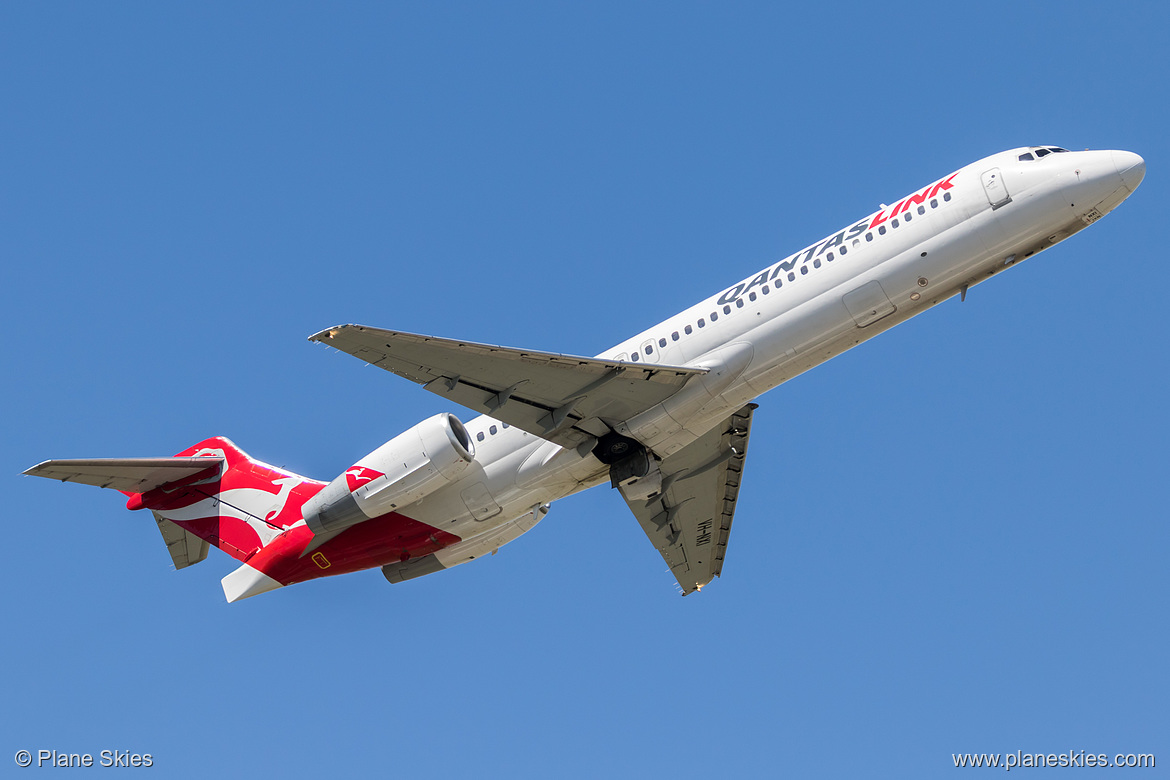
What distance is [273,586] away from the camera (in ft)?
96.1

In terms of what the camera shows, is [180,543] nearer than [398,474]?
No

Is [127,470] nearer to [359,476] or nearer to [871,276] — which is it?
[359,476]

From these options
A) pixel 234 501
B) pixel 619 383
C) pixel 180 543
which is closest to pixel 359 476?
pixel 234 501

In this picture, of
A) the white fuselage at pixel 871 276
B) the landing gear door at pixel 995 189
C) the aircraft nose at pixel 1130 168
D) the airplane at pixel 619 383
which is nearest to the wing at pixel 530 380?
the airplane at pixel 619 383

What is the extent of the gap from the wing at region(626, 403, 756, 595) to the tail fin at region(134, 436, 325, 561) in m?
9.27

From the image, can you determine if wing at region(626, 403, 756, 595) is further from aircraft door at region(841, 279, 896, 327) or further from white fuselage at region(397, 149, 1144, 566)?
aircraft door at region(841, 279, 896, 327)

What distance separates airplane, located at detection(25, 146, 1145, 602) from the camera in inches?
963

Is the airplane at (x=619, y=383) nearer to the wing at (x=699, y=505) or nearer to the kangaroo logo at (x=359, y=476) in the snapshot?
the kangaroo logo at (x=359, y=476)

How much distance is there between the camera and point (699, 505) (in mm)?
32406

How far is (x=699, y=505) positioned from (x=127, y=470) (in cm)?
1529

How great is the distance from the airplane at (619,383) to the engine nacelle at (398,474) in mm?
37

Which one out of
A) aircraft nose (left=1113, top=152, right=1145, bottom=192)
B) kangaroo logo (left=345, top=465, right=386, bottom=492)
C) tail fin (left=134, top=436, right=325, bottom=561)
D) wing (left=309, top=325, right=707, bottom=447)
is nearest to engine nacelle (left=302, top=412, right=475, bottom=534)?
kangaroo logo (left=345, top=465, right=386, bottom=492)

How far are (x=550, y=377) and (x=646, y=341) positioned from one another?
9.15 feet

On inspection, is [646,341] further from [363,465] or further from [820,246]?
[363,465]
